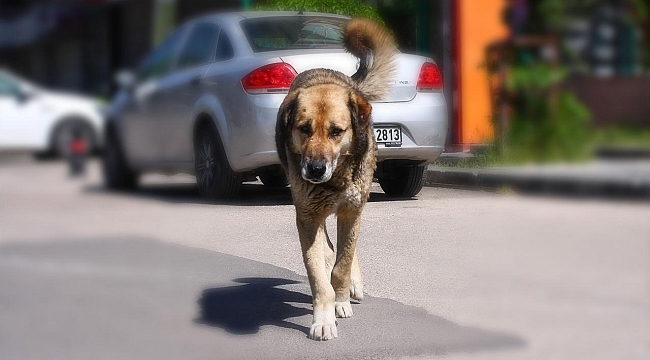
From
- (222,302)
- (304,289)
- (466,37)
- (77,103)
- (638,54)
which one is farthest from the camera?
(304,289)

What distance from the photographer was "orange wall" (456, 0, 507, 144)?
141 centimetres

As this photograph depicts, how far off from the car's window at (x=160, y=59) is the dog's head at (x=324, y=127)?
42cm

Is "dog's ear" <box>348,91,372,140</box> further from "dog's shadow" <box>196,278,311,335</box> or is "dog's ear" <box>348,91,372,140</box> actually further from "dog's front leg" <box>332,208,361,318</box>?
"dog's shadow" <box>196,278,311,335</box>

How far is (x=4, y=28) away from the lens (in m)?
2.33

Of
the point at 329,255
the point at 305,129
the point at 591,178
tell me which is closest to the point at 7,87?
the point at 305,129

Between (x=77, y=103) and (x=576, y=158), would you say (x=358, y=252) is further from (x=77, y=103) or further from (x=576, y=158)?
(x=576, y=158)

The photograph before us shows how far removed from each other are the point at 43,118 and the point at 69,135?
0.09m

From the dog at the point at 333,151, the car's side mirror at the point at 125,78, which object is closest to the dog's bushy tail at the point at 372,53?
the dog at the point at 333,151

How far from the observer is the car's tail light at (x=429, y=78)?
2.07 metres

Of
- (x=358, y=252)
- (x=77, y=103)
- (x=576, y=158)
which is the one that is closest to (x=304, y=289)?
(x=358, y=252)

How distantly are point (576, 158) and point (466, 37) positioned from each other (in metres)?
0.50

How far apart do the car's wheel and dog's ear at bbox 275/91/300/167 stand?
53 cm

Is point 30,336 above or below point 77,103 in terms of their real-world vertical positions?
below

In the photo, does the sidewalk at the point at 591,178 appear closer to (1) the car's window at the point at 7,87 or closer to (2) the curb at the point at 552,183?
(2) the curb at the point at 552,183
